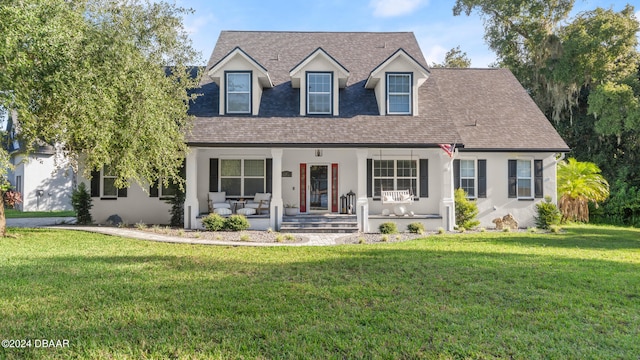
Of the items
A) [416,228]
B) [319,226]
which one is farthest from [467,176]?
[319,226]

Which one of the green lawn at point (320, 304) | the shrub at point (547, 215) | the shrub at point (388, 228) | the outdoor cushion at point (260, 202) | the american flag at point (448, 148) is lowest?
the green lawn at point (320, 304)

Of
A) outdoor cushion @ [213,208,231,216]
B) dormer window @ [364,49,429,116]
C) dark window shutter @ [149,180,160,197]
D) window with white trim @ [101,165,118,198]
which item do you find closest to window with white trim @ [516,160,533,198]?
dormer window @ [364,49,429,116]

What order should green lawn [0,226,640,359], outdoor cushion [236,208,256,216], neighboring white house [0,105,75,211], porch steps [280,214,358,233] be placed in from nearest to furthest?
green lawn [0,226,640,359], porch steps [280,214,358,233], outdoor cushion [236,208,256,216], neighboring white house [0,105,75,211]

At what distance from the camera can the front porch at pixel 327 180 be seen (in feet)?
45.8

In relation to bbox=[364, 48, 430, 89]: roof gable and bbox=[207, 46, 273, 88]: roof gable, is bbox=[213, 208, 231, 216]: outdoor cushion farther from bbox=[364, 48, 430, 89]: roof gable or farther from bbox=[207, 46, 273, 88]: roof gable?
bbox=[364, 48, 430, 89]: roof gable

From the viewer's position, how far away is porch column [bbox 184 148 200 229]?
13688 millimetres

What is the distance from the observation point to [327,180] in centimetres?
1555

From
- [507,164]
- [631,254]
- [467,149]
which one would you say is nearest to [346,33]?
[467,149]

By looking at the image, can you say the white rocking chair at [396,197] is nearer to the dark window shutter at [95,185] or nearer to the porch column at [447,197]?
the porch column at [447,197]

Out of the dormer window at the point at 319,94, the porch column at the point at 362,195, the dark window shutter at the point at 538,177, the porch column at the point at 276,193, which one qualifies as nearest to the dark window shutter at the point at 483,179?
the dark window shutter at the point at 538,177

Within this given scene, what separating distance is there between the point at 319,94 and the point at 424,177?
5311mm

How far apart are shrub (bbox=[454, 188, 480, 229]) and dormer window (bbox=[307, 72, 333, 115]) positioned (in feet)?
19.9

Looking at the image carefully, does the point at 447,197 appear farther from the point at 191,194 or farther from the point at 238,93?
the point at 191,194

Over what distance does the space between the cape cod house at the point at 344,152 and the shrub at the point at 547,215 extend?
0.54m
